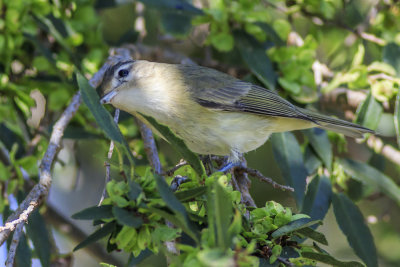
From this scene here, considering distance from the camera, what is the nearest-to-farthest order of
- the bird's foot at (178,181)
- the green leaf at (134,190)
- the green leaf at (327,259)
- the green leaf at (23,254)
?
the green leaf at (134,190)
the green leaf at (327,259)
the bird's foot at (178,181)
the green leaf at (23,254)

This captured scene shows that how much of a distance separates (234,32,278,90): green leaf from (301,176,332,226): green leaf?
26.1 inches

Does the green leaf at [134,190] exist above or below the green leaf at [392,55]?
above

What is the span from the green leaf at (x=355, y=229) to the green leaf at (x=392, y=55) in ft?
2.90

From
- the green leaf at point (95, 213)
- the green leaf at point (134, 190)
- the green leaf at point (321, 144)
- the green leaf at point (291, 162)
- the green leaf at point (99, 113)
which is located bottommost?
the green leaf at point (291, 162)

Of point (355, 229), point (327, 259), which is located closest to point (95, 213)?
point (327, 259)

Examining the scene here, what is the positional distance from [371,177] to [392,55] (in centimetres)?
74

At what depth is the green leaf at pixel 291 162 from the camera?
2645mm

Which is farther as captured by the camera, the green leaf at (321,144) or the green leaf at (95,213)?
the green leaf at (321,144)

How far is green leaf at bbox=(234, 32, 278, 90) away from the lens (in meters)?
3.00

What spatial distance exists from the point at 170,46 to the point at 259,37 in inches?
48.0

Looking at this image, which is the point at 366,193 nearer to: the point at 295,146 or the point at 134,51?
the point at 295,146

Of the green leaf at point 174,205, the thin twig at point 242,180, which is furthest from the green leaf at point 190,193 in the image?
the thin twig at point 242,180

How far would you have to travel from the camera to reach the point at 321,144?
9.50ft

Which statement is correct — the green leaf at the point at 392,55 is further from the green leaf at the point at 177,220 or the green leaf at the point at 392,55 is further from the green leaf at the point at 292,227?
the green leaf at the point at 177,220
